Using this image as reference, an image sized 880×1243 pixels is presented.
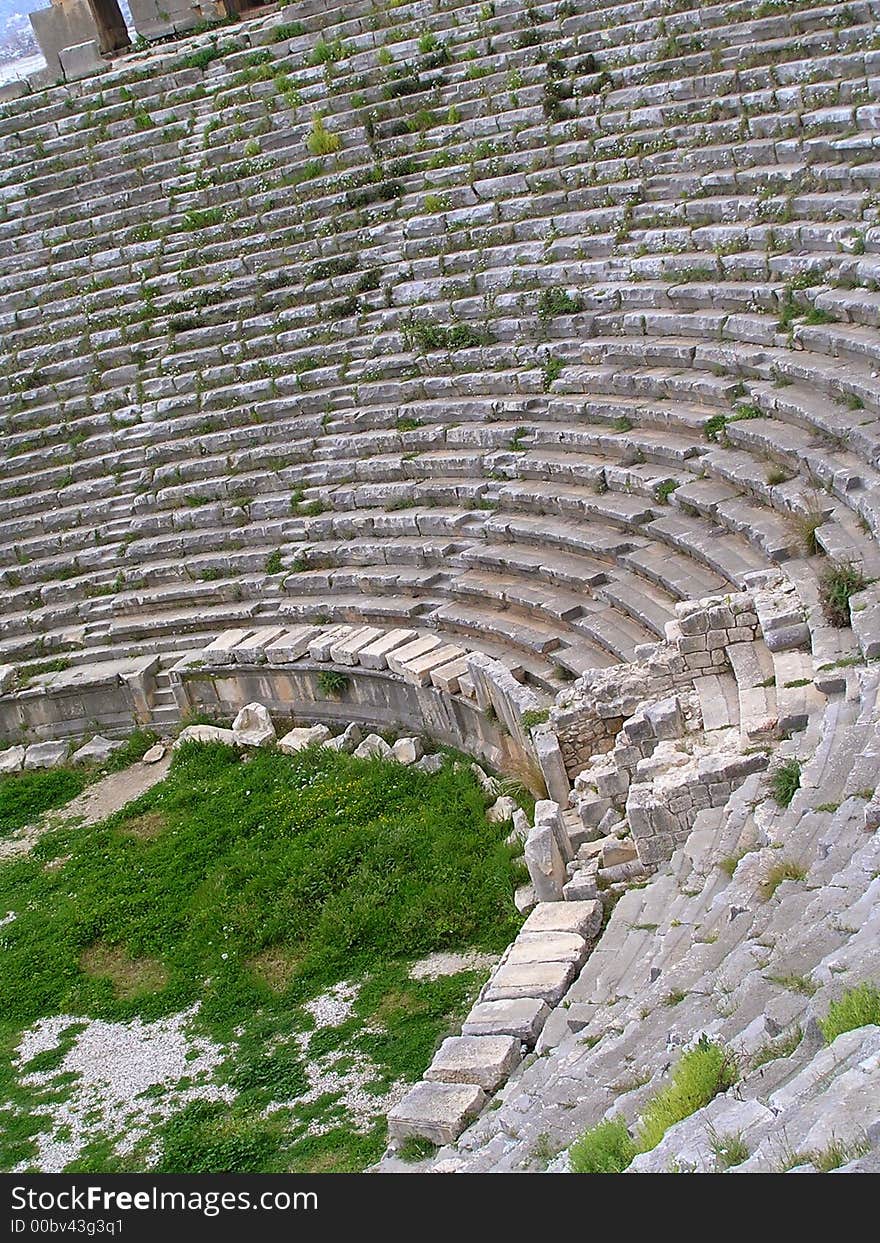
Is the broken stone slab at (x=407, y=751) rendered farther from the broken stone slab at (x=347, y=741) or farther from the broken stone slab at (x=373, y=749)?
the broken stone slab at (x=347, y=741)

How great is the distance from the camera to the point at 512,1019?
8.34 metres

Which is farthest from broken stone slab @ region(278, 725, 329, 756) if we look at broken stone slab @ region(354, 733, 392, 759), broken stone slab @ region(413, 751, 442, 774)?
broken stone slab @ region(413, 751, 442, 774)

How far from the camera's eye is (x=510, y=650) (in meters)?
12.5

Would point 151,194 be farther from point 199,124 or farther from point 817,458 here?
point 817,458

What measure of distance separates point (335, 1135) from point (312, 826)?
3.99 metres

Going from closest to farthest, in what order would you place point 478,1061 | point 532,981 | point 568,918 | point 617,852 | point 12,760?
point 478,1061, point 532,981, point 568,918, point 617,852, point 12,760

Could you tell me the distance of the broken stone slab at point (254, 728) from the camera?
47.9ft

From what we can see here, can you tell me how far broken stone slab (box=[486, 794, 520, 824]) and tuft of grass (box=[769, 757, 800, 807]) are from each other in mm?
3407

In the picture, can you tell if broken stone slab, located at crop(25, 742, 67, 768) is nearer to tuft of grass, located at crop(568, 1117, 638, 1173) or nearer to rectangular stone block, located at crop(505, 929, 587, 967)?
rectangular stone block, located at crop(505, 929, 587, 967)

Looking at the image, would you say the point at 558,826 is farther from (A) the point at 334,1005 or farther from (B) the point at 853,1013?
(B) the point at 853,1013

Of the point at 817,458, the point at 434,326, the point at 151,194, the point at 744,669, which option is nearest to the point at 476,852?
the point at 744,669

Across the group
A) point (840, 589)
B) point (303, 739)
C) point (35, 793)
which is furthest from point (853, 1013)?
point (35, 793)

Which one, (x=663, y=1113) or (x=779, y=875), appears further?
(x=779, y=875)

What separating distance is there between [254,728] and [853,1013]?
10663 millimetres
